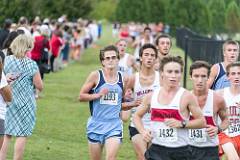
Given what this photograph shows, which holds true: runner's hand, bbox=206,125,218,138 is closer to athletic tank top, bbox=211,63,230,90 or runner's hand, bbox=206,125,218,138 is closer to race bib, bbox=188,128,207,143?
race bib, bbox=188,128,207,143

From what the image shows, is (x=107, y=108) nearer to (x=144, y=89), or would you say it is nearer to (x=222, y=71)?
(x=144, y=89)

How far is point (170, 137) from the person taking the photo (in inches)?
359

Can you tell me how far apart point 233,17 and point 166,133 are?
167 feet

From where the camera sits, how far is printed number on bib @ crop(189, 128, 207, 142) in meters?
9.48

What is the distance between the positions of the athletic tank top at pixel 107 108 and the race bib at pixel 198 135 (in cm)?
166

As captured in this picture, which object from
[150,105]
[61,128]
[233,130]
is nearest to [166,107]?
[150,105]

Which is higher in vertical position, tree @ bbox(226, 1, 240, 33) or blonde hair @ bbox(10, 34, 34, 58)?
blonde hair @ bbox(10, 34, 34, 58)

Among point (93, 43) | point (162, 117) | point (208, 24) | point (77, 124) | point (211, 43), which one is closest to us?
point (162, 117)

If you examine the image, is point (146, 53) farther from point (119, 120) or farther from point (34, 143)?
point (34, 143)

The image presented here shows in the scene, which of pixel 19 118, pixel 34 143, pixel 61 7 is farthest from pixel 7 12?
pixel 19 118

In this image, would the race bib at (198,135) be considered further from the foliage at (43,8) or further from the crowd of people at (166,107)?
the foliage at (43,8)

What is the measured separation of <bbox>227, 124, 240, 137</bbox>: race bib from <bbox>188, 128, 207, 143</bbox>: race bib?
1121 mm

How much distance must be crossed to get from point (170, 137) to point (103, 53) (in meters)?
2.37

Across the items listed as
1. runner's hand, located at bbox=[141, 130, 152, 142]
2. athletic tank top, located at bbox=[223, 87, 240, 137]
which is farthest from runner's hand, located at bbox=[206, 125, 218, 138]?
athletic tank top, located at bbox=[223, 87, 240, 137]
